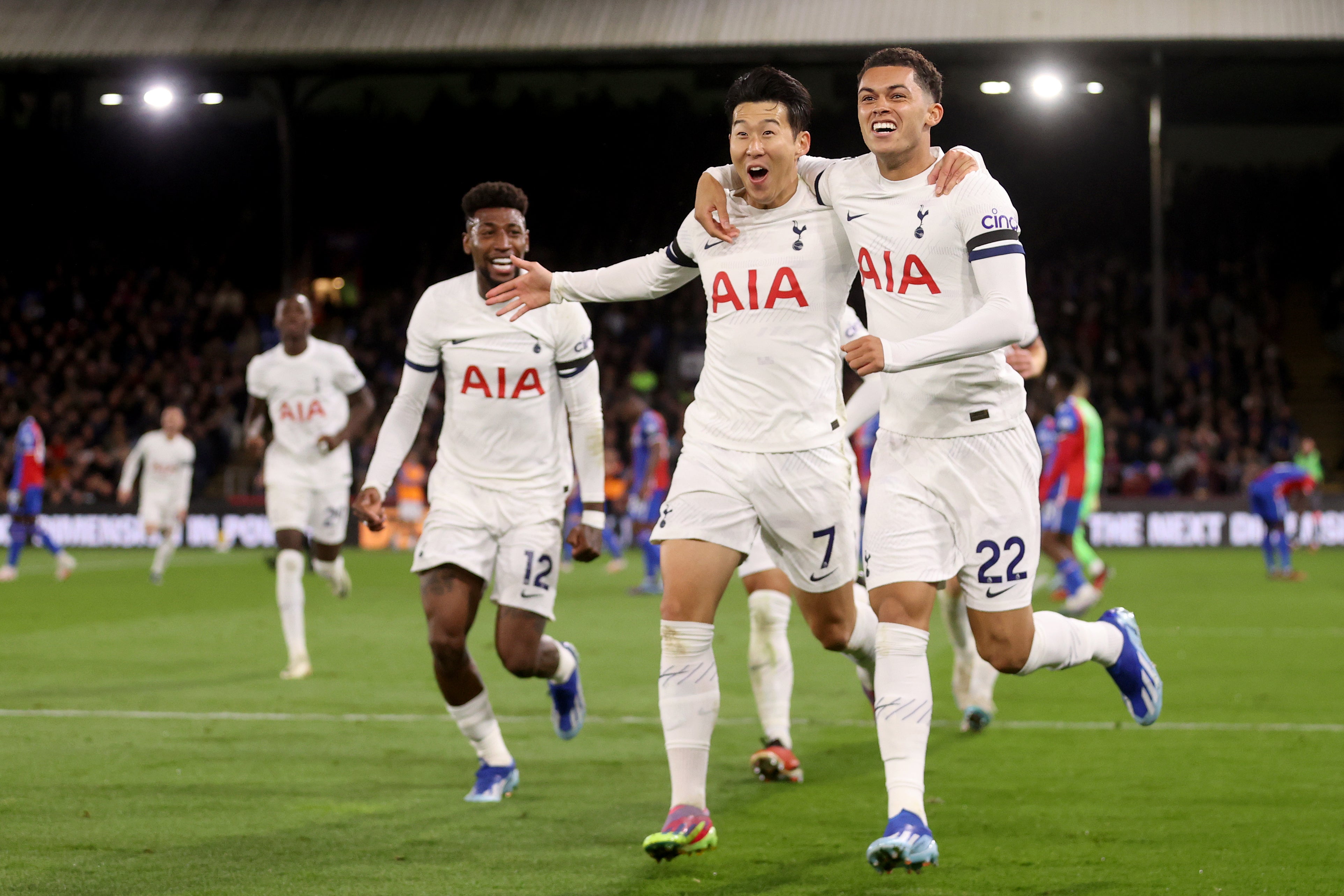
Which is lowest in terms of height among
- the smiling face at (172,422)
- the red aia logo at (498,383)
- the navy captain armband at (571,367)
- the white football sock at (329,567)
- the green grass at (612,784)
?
the green grass at (612,784)

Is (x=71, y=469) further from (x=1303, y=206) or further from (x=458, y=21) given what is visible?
(x=1303, y=206)

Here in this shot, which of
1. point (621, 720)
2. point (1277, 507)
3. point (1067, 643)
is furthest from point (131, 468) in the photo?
point (1067, 643)

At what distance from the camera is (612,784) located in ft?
21.1

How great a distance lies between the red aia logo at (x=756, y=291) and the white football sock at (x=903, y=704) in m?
1.12

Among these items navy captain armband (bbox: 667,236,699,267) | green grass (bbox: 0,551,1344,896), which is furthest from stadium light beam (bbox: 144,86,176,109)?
navy captain armband (bbox: 667,236,699,267)

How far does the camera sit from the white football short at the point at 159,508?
782 inches

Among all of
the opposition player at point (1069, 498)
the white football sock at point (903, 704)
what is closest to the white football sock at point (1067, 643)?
the white football sock at point (903, 704)

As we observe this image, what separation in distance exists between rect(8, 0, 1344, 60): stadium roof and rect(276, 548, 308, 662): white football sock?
15.9m

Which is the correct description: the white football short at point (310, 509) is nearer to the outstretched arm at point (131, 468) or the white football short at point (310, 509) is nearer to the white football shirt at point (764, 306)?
the white football shirt at point (764, 306)

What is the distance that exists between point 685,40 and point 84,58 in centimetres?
973

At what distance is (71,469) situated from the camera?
1134 inches

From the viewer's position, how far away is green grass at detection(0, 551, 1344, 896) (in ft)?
16.1

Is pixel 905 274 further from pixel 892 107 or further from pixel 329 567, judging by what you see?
pixel 329 567

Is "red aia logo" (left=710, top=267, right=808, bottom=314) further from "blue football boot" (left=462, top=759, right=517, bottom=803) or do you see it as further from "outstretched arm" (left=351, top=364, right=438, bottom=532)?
"blue football boot" (left=462, top=759, right=517, bottom=803)
